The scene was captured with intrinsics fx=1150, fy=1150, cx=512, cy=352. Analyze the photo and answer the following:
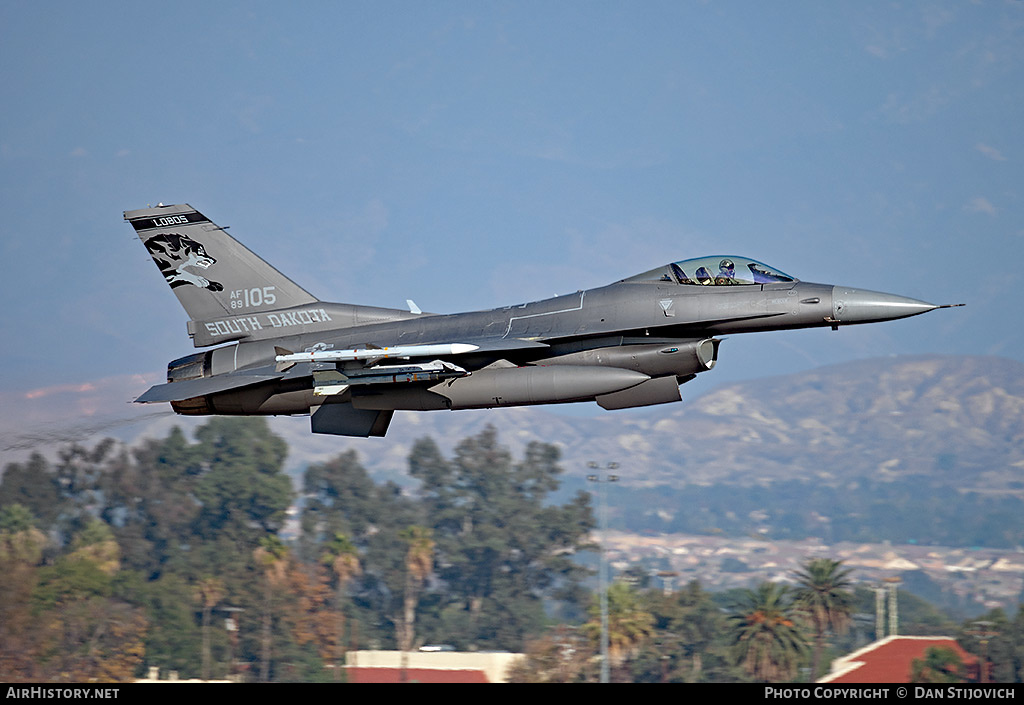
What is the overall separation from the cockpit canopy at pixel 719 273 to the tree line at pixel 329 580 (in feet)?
97.1

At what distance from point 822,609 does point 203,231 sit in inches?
1595

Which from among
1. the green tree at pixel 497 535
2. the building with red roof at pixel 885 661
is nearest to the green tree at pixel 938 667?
the building with red roof at pixel 885 661

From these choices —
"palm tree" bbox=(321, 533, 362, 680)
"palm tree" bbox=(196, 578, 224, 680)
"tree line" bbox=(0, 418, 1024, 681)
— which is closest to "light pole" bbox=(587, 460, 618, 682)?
"tree line" bbox=(0, 418, 1024, 681)

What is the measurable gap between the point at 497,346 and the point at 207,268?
543 cm

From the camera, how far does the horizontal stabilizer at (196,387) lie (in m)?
16.5

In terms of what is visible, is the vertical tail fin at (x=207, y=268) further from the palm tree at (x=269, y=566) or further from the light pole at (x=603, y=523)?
the palm tree at (x=269, y=566)

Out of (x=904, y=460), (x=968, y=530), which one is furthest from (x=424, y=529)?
(x=904, y=460)

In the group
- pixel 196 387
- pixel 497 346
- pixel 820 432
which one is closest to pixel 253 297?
pixel 196 387

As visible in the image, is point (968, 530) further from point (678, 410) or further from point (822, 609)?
point (822, 609)

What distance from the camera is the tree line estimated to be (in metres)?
48.4

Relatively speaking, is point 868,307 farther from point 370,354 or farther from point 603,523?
point 603,523

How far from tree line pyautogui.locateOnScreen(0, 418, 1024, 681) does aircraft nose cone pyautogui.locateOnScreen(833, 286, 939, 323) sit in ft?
99.5

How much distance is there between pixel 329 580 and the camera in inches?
2486

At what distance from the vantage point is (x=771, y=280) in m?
15.2
